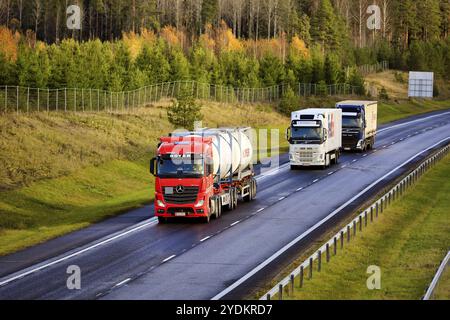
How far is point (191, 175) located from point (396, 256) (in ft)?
32.4

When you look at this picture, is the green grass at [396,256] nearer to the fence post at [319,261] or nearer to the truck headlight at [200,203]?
the fence post at [319,261]

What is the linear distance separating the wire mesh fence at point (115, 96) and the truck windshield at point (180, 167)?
27.6 m

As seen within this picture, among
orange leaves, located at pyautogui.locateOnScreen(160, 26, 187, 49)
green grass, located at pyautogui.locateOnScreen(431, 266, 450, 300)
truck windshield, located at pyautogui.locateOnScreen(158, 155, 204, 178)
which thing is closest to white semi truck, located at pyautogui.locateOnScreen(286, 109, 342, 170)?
truck windshield, located at pyautogui.locateOnScreen(158, 155, 204, 178)

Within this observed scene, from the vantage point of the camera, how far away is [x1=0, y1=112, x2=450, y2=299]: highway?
2683 cm

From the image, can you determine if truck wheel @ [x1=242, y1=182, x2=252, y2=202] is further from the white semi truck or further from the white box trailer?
the white box trailer

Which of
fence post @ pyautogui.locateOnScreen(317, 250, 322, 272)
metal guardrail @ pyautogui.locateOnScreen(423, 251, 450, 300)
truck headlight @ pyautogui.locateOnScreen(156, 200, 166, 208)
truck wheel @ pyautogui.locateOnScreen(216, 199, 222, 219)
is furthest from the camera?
truck wheel @ pyautogui.locateOnScreen(216, 199, 222, 219)

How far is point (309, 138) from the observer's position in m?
58.8

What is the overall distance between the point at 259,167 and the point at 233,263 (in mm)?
32024

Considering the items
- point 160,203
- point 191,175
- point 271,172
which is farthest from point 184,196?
point 271,172

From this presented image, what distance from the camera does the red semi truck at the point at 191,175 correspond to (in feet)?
126

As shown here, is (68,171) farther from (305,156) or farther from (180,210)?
(180,210)

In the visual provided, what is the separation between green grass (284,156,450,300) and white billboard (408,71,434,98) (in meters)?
76.5

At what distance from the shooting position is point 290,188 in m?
51.2

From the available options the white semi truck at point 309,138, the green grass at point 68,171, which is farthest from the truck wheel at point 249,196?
the white semi truck at point 309,138
